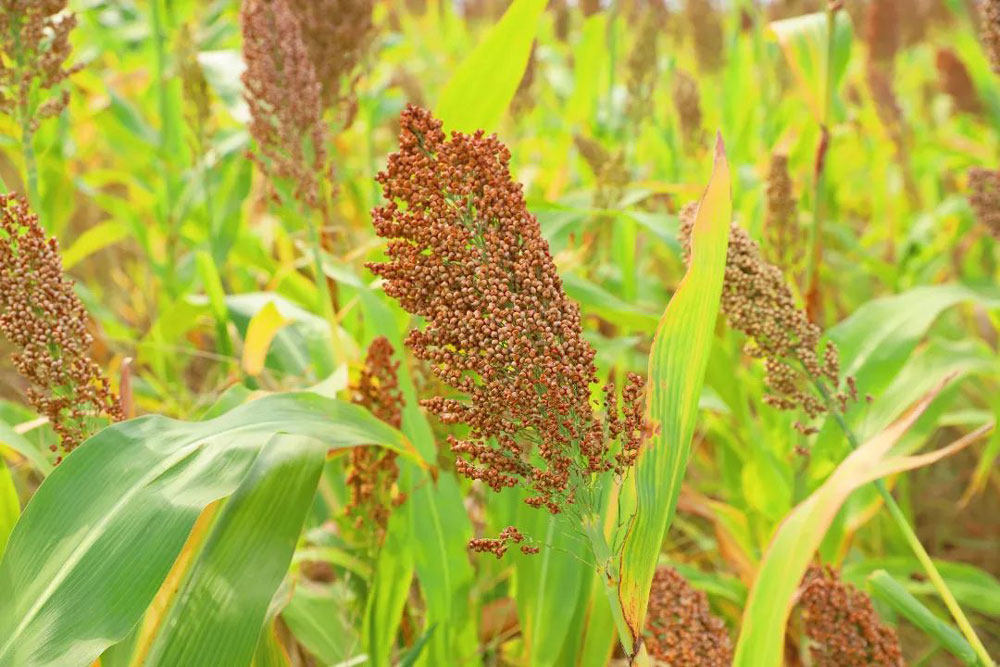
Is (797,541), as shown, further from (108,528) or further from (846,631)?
(108,528)

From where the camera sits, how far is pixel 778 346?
1.36m

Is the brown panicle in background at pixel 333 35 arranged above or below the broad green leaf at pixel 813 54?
above

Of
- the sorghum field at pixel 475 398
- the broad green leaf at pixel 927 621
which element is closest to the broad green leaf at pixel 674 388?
the sorghum field at pixel 475 398

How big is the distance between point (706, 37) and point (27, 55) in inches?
116

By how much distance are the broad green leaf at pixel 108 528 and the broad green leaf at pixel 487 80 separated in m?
0.84

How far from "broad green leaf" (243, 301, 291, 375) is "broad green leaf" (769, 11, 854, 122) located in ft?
4.04

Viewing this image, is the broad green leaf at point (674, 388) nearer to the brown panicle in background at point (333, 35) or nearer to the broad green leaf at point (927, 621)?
the broad green leaf at point (927, 621)

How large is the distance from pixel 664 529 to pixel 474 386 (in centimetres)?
29

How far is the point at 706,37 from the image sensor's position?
3.88 meters

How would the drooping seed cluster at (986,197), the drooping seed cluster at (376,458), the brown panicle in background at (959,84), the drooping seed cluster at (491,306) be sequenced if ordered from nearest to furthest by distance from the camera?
the drooping seed cluster at (491,306)
the drooping seed cluster at (376,458)
the drooping seed cluster at (986,197)
the brown panicle in background at (959,84)

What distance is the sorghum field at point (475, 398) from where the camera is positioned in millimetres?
1020

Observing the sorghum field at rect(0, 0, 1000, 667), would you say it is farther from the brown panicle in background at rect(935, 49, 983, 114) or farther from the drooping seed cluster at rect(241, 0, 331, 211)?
the brown panicle in background at rect(935, 49, 983, 114)

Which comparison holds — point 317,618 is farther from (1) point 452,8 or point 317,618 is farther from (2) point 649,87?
(1) point 452,8

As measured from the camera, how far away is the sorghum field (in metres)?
1.02
